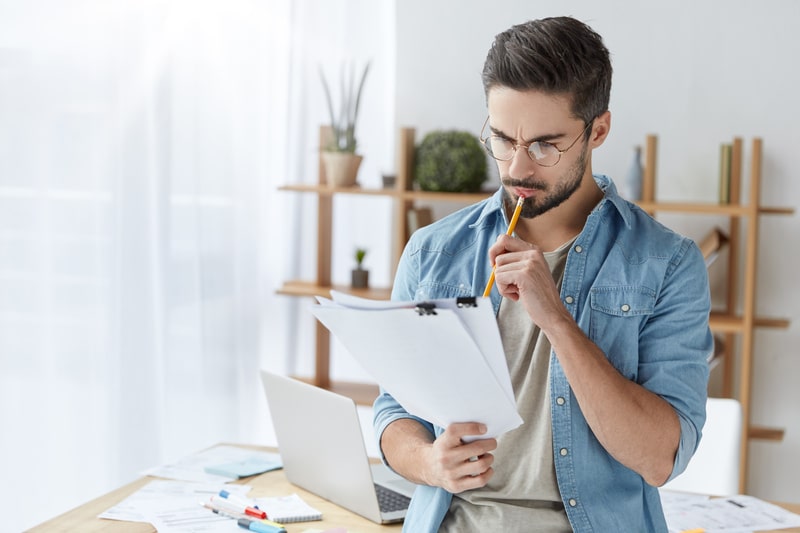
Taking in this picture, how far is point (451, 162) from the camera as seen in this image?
11.4 ft

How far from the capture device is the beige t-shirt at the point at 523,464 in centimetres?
143

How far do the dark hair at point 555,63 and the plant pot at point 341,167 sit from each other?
2.09 m

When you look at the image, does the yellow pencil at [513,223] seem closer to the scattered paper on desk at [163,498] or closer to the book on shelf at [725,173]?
the scattered paper on desk at [163,498]

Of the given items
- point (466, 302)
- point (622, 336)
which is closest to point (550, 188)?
point (622, 336)

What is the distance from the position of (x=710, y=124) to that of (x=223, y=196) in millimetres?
1824

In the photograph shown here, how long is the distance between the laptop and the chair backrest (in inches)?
30.3

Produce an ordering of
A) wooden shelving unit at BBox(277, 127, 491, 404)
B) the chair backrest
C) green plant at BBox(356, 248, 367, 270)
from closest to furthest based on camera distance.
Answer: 1. the chair backrest
2. wooden shelving unit at BBox(277, 127, 491, 404)
3. green plant at BBox(356, 248, 367, 270)

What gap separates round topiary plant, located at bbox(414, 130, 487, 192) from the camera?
136 inches

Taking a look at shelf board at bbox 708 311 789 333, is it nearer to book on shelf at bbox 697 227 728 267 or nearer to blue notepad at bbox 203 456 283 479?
book on shelf at bbox 697 227 728 267

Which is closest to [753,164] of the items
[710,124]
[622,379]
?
[710,124]

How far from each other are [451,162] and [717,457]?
152 cm

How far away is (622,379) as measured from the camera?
1373mm

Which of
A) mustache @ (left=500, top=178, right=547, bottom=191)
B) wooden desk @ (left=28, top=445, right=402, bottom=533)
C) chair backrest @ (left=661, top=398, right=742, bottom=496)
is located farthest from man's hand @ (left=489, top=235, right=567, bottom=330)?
chair backrest @ (left=661, top=398, right=742, bottom=496)

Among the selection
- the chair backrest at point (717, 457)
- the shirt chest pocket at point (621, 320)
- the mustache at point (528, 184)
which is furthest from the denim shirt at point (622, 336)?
the chair backrest at point (717, 457)
